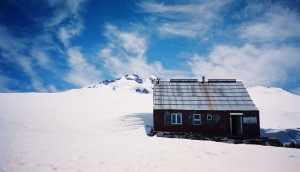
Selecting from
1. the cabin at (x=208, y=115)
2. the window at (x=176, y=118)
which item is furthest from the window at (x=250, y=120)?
the window at (x=176, y=118)

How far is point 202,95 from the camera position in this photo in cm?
2969

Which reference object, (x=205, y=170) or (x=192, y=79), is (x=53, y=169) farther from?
(x=192, y=79)

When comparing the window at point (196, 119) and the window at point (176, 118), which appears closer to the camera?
the window at point (196, 119)

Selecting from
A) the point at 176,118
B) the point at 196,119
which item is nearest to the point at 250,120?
the point at 196,119

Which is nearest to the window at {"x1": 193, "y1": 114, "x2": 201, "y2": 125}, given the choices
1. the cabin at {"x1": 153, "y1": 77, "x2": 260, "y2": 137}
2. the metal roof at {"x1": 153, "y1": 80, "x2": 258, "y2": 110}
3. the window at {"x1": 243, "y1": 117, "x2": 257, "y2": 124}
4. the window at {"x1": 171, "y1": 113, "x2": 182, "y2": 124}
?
the cabin at {"x1": 153, "y1": 77, "x2": 260, "y2": 137}

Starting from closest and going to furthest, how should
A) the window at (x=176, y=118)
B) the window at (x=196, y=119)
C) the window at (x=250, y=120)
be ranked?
the window at (x=250, y=120)
the window at (x=196, y=119)
the window at (x=176, y=118)

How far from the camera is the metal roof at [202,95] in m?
27.8

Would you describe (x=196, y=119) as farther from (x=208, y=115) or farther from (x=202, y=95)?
(x=202, y=95)

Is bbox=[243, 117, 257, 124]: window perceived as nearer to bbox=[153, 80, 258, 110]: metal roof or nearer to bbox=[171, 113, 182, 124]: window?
bbox=[153, 80, 258, 110]: metal roof

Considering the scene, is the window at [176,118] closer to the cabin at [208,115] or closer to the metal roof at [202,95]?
the cabin at [208,115]

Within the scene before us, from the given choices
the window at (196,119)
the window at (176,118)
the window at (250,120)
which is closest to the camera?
the window at (250,120)

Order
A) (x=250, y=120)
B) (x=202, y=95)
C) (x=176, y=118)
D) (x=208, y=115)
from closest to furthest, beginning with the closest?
(x=250, y=120)
(x=208, y=115)
(x=176, y=118)
(x=202, y=95)

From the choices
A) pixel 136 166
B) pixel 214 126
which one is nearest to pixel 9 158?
pixel 136 166

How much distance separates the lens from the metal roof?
2780 cm
